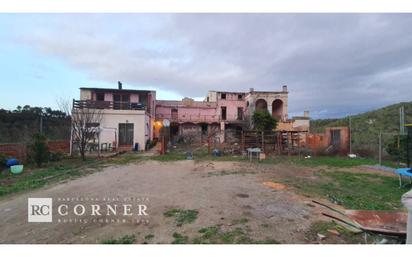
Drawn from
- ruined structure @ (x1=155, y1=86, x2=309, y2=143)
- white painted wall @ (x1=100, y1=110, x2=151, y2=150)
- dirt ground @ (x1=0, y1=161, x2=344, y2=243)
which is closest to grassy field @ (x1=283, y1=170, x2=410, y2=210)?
dirt ground @ (x1=0, y1=161, x2=344, y2=243)

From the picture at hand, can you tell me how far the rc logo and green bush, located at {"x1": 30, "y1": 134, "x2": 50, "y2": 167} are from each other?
5840mm

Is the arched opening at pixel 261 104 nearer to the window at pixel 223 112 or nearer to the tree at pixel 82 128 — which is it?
the window at pixel 223 112

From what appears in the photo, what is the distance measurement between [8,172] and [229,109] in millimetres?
24114

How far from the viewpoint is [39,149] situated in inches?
386

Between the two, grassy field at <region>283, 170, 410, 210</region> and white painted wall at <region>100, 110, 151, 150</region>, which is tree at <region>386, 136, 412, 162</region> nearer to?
grassy field at <region>283, 170, 410, 210</region>

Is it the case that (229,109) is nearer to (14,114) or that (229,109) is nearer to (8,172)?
(8,172)

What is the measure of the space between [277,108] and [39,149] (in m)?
25.9

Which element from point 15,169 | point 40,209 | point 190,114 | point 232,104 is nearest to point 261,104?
point 232,104

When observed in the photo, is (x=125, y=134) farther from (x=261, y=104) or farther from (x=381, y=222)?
(x=261, y=104)

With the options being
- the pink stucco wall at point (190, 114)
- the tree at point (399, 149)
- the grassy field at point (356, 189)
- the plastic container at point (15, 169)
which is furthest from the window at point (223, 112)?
the plastic container at point (15, 169)

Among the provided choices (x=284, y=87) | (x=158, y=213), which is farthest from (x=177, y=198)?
(x=284, y=87)

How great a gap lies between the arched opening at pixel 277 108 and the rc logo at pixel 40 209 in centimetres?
2589

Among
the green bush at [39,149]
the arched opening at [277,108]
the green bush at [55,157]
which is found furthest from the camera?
the arched opening at [277,108]

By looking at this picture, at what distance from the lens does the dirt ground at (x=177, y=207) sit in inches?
132
